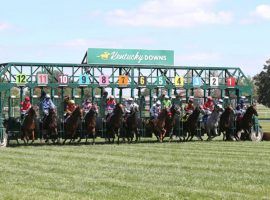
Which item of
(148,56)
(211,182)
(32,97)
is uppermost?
(148,56)

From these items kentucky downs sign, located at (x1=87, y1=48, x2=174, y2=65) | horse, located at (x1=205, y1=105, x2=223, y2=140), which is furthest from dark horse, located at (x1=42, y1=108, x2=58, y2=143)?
horse, located at (x1=205, y1=105, x2=223, y2=140)

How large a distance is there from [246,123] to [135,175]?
49.2 ft

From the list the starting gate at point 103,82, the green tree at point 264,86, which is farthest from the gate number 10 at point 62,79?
the green tree at point 264,86

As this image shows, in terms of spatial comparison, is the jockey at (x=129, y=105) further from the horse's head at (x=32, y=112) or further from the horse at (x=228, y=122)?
the horse's head at (x=32, y=112)

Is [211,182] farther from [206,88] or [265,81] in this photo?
[265,81]

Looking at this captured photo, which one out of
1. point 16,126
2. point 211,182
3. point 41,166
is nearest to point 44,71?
point 16,126

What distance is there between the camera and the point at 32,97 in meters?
27.1

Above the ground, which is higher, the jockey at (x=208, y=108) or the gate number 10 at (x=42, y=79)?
the gate number 10 at (x=42, y=79)

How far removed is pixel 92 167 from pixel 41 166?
1.13m

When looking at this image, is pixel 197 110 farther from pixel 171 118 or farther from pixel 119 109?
pixel 119 109

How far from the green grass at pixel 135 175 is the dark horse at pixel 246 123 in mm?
8140

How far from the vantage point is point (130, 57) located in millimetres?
30984

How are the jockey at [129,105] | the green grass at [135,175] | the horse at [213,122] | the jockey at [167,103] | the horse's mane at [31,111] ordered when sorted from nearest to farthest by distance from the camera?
the green grass at [135,175] → the horse's mane at [31,111] → the jockey at [129,105] → the horse at [213,122] → the jockey at [167,103]

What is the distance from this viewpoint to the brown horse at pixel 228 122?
2697 cm
